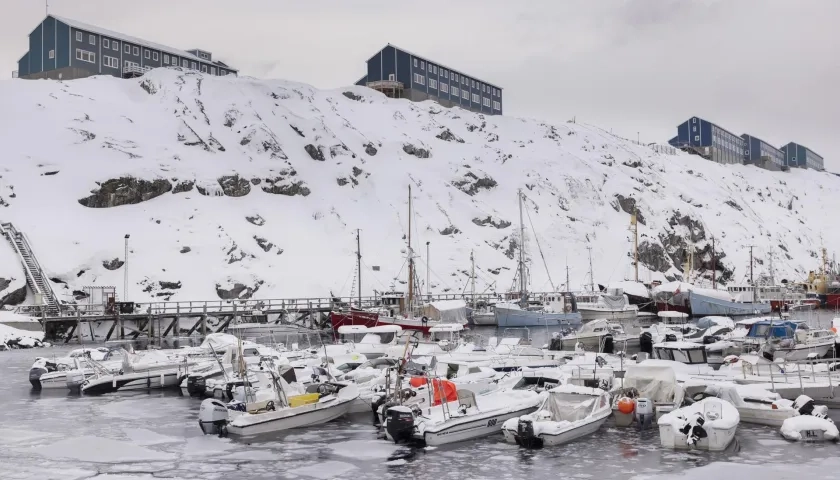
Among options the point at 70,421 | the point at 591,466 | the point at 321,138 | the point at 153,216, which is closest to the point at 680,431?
the point at 591,466

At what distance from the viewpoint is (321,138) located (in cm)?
10969

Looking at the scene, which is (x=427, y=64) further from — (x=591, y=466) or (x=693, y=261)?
(x=591, y=466)

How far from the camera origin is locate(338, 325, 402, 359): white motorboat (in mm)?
45969

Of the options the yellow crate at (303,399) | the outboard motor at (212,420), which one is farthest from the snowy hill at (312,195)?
the outboard motor at (212,420)

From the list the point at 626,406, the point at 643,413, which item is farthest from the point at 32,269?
the point at 643,413

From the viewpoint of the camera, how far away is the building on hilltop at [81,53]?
108m

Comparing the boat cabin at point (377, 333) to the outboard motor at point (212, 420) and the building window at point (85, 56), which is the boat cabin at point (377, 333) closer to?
the outboard motor at point (212, 420)

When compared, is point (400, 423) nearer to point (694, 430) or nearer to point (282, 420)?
point (282, 420)

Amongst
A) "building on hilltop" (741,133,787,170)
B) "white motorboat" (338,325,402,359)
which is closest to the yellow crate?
"white motorboat" (338,325,402,359)

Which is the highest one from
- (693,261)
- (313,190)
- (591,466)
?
(313,190)

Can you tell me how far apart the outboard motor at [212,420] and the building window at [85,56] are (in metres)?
A: 95.7

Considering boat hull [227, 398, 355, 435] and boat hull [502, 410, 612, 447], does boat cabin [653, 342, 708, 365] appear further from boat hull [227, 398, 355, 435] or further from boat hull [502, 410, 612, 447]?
boat hull [227, 398, 355, 435]

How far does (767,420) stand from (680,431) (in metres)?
4.87

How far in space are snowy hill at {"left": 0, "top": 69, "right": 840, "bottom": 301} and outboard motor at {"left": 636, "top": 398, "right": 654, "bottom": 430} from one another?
183ft
